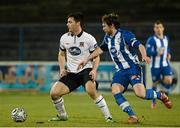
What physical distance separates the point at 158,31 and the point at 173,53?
5134mm

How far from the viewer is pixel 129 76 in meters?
11.7

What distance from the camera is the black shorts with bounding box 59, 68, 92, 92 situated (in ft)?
38.9

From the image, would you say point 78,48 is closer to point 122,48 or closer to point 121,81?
point 122,48

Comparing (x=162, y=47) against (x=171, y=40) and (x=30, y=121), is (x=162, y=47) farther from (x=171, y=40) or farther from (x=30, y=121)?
(x=30, y=121)

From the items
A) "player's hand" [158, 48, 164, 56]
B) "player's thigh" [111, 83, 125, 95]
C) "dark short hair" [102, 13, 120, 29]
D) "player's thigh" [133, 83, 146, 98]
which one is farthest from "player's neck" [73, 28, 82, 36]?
"player's hand" [158, 48, 164, 56]

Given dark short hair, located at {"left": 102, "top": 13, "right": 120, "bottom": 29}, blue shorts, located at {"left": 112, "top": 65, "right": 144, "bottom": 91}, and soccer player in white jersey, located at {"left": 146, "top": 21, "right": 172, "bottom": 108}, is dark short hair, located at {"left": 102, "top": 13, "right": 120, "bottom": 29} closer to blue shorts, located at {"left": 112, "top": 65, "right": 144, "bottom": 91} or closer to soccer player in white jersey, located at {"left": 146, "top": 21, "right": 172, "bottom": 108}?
blue shorts, located at {"left": 112, "top": 65, "right": 144, "bottom": 91}

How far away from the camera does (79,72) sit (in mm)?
11945

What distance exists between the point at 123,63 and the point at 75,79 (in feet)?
3.29

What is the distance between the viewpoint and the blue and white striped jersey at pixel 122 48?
11555 mm

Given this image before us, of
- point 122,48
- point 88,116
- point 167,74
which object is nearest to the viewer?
point 122,48

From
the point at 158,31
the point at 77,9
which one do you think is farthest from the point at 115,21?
the point at 77,9

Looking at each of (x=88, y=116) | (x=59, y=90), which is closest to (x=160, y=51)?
(x=88, y=116)

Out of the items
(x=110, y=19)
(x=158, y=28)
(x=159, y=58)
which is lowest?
(x=159, y=58)

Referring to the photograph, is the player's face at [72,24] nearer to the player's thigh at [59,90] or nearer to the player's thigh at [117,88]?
the player's thigh at [59,90]
